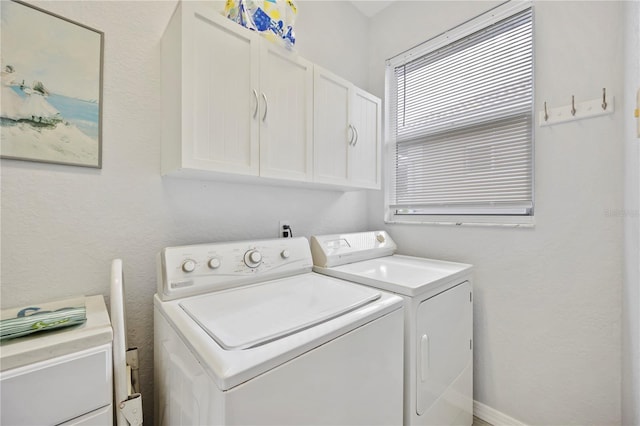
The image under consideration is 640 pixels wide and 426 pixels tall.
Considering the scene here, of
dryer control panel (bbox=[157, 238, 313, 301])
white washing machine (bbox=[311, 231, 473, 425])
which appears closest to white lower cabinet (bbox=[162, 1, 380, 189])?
dryer control panel (bbox=[157, 238, 313, 301])

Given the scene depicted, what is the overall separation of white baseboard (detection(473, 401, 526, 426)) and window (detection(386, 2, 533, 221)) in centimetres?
129

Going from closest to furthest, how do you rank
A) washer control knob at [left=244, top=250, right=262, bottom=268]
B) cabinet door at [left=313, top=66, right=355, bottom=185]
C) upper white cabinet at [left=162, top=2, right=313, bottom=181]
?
upper white cabinet at [left=162, top=2, right=313, bottom=181]
washer control knob at [left=244, top=250, right=262, bottom=268]
cabinet door at [left=313, top=66, right=355, bottom=185]

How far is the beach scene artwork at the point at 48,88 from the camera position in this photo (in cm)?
99

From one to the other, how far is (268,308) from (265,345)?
0.90 ft

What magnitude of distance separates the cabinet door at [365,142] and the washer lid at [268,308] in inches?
33.7

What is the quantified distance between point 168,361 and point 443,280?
129cm

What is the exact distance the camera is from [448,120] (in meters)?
1.99

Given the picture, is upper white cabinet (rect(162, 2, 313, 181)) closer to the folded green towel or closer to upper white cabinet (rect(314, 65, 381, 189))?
upper white cabinet (rect(314, 65, 381, 189))

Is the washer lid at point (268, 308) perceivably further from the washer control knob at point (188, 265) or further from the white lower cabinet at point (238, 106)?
the white lower cabinet at point (238, 106)

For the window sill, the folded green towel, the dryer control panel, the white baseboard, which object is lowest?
the white baseboard

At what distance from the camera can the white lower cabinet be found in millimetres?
1101

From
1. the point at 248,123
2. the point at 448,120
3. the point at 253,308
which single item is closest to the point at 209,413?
the point at 253,308

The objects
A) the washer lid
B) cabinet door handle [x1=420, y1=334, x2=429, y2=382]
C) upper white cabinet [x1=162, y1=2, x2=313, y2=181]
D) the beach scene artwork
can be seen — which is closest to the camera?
the washer lid

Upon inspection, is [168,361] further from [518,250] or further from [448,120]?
[448,120]
